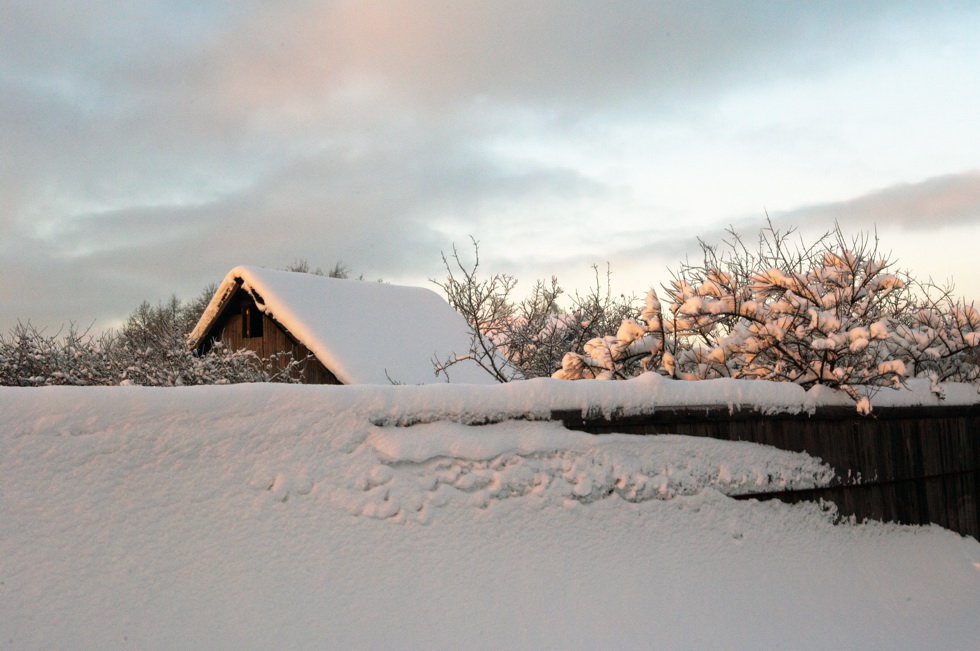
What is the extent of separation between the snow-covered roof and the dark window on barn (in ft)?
1.78

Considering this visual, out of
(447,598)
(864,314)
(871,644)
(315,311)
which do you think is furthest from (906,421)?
(315,311)

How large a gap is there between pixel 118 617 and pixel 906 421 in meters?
6.84

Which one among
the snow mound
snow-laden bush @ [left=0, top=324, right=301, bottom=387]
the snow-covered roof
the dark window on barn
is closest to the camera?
the snow mound

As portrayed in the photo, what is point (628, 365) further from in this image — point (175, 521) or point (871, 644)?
point (175, 521)

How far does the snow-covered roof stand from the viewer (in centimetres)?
1410

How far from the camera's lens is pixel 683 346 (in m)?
7.61

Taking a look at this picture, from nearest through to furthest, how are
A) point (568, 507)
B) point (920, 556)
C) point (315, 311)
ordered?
point (568, 507), point (920, 556), point (315, 311)

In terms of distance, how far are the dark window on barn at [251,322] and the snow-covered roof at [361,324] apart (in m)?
0.54

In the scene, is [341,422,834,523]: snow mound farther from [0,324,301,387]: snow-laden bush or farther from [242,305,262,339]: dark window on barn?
[242,305,262,339]: dark window on barn

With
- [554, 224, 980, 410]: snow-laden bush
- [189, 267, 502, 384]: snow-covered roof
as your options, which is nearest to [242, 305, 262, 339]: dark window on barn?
[189, 267, 502, 384]: snow-covered roof

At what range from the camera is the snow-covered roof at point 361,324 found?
14102 millimetres

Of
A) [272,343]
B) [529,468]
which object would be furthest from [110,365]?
[529,468]

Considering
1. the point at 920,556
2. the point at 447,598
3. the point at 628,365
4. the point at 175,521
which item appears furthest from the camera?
the point at 628,365

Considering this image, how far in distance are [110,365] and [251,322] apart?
17.3 feet
